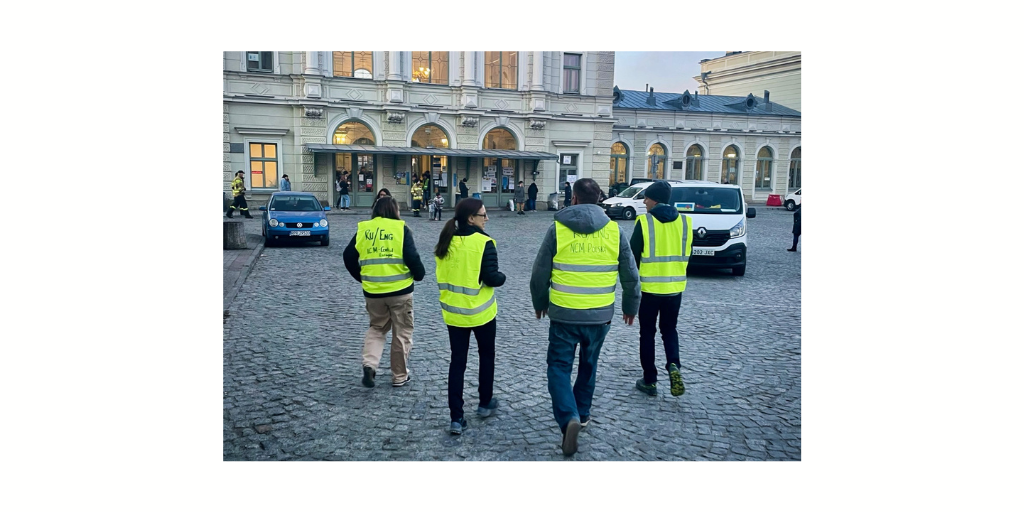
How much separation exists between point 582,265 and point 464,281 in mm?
790

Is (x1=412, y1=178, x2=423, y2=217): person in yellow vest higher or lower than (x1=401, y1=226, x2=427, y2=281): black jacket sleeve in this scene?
higher

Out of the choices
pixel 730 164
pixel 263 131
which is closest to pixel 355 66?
pixel 263 131

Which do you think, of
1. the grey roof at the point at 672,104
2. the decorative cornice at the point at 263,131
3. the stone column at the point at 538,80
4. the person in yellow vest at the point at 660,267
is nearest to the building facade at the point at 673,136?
the grey roof at the point at 672,104

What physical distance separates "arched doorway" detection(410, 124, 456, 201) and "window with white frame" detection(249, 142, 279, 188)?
226 inches

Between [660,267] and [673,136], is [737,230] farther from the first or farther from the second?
[673,136]

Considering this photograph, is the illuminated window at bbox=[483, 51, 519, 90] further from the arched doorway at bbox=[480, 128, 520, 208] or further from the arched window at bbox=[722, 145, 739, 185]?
the arched window at bbox=[722, 145, 739, 185]

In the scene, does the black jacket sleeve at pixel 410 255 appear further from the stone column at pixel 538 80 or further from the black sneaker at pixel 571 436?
the stone column at pixel 538 80

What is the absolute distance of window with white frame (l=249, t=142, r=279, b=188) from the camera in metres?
17.4

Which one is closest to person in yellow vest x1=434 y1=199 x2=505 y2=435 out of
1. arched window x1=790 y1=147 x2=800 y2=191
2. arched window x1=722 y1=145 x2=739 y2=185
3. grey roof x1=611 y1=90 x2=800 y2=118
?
arched window x1=790 y1=147 x2=800 y2=191

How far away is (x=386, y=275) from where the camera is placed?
5148 mm

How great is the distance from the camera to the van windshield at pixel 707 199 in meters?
11.7

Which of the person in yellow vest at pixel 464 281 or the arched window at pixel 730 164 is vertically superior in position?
the arched window at pixel 730 164

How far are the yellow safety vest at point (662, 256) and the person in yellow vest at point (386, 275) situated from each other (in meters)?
1.75

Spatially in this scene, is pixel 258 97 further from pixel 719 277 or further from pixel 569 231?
pixel 569 231
